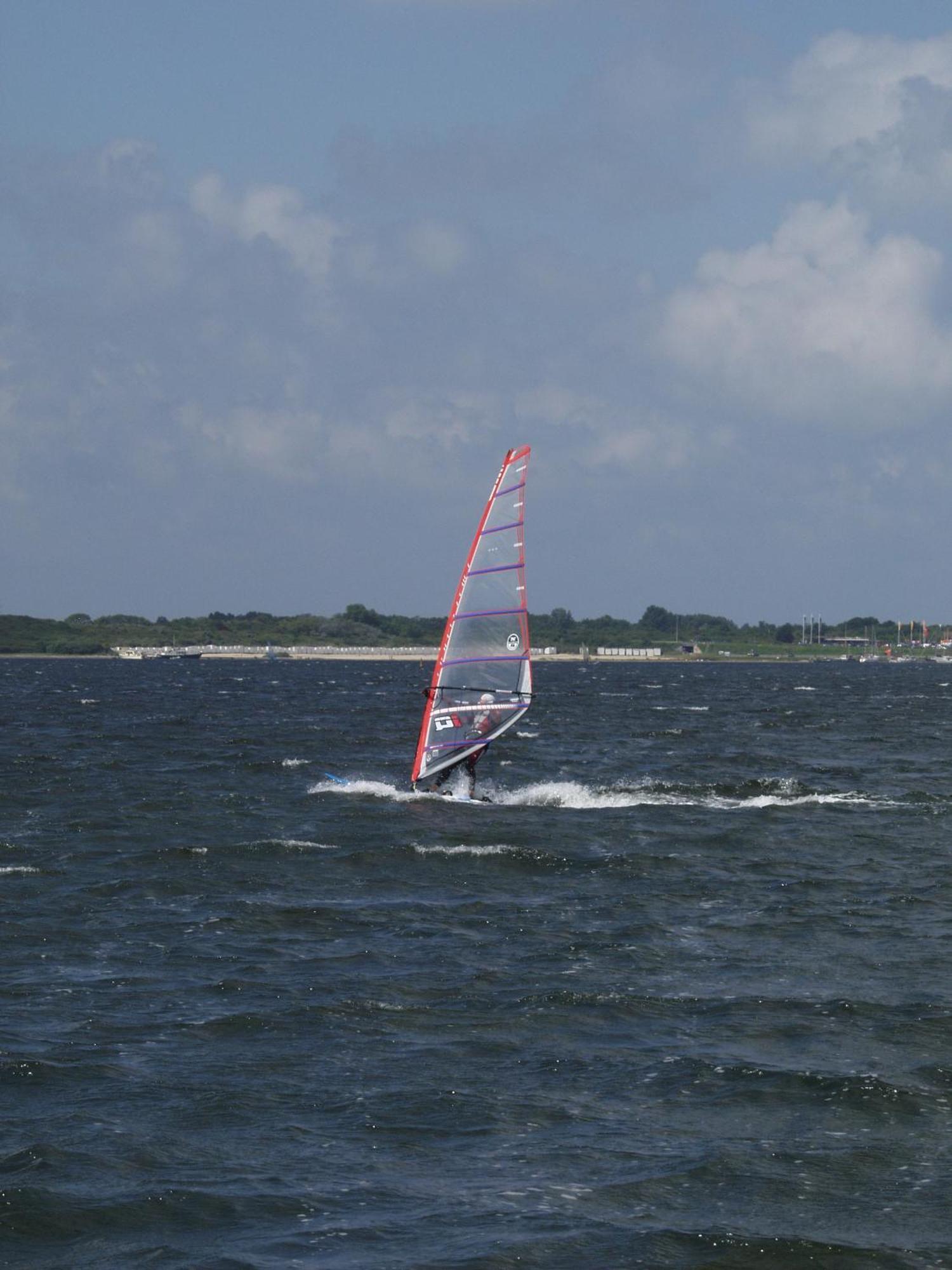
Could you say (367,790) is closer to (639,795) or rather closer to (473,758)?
(473,758)

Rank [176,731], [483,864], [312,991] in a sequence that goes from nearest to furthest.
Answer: [312,991] → [483,864] → [176,731]

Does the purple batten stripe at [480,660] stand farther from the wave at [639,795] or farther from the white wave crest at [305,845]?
the white wave crest at [305,845]

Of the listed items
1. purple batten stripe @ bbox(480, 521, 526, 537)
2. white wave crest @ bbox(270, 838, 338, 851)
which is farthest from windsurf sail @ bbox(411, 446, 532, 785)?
white wave crest @ bbox(270, 838, 338, 851)

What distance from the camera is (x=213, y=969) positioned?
19047mm

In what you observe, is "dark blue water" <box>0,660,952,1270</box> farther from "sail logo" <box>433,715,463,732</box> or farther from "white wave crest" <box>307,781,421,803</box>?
"sail logo" <box>433,715,463,732</box>

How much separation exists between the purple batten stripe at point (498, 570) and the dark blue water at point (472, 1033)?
5.33 m

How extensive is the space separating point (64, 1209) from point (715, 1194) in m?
4.90

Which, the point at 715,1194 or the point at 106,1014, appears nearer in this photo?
the point at 715,1194

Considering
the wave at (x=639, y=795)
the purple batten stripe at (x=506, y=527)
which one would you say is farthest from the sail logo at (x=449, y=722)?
the purple batten stripe at (x=506, y=527)

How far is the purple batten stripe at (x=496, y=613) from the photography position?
36.1 meters

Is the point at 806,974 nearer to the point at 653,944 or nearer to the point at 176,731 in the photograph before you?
the point at 653,944

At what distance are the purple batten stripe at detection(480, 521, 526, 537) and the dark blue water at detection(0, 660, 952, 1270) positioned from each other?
6321 millimetres

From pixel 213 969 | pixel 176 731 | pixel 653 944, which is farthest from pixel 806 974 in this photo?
pixel 176 731

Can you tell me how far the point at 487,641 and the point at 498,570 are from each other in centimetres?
Result: 169
